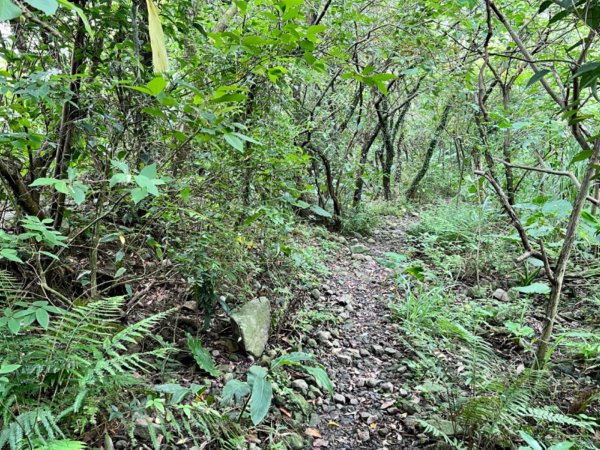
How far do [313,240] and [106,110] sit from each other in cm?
329

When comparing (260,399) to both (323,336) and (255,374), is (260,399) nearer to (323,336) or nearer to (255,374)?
(255,374)

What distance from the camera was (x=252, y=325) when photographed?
8.27 ft

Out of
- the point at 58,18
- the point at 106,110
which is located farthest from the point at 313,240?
the point at 58,18

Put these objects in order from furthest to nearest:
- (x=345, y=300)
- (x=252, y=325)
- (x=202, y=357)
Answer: (x=345, y=300), (x=252, y=325), (x=202, y=357)

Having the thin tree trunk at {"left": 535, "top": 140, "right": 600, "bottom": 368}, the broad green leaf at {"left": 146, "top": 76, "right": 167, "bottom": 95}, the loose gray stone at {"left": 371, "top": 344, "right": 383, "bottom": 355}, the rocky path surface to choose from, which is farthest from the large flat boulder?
the thin tree trunk at {"left": 535, "top": 140, "right": 600, "bottom": 368}

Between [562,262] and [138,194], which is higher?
[138,194]

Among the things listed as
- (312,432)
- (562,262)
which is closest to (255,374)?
(312,432)

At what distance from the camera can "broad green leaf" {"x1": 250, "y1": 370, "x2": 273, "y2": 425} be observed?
1466 mm

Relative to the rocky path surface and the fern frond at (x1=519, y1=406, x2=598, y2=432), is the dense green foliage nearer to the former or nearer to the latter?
the fern frond at (x1=519, y1=406, x2=598, y2=432)

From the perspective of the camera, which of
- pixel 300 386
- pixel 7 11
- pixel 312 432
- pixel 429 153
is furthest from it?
pixel 429 153

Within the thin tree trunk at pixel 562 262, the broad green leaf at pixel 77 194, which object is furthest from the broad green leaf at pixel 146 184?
the thin tree trunk at pixel 562 262

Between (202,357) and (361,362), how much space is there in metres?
1.27

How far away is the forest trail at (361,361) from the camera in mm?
2143

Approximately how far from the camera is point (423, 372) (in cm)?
258
